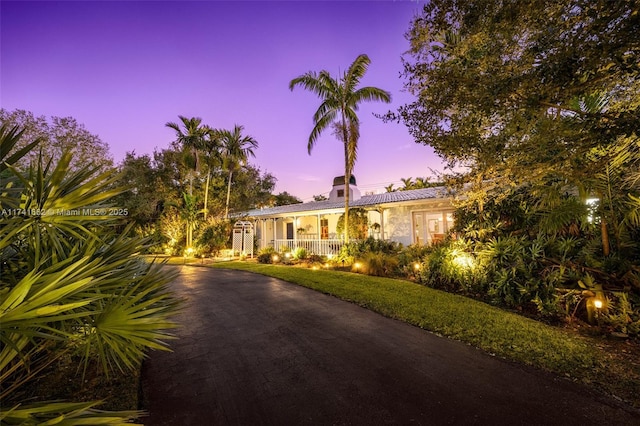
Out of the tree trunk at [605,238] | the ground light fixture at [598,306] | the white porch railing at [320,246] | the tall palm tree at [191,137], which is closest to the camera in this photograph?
the ground light fixture at [598,306]

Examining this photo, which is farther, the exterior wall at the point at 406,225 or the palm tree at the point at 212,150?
the palm tree at the point at 212,150

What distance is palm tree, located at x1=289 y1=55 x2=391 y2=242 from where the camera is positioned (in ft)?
39.4

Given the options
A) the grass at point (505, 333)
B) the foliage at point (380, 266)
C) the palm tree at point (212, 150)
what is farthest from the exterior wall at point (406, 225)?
the palm tree at point (212, 150)

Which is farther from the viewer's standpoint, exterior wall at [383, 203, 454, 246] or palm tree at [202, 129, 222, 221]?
palm tree at [202, 129, 222, 221]

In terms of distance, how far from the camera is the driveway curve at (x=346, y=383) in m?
2.68

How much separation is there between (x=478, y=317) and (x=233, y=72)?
48.7 feet

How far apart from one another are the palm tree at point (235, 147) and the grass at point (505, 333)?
15.7 meters

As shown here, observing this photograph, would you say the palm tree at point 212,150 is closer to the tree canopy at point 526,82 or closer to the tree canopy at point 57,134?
the tree canopy at point 57,134

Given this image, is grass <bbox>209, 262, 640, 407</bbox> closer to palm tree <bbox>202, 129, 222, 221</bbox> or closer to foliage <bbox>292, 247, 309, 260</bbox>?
foliage <bbox>292, 247, 309, 260</bbox>

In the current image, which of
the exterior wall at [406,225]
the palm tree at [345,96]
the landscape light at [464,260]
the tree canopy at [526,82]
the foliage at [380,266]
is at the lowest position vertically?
the foliage at [380,266]

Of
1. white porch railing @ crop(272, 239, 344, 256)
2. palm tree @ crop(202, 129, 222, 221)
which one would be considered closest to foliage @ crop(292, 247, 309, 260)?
white porch railing @ crop(272, 239, 344, 256)

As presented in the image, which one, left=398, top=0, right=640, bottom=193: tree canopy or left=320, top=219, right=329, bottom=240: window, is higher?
left=398, top=0, right=640, bottom=193: tree canopy

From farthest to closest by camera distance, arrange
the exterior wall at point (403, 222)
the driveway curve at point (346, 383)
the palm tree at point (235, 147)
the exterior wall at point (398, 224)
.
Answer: the palm tree at point (235, 147), the exterior wall at point (398, 224), the exterior wall at point (403, 222), the driveway curve at point (346, 383)

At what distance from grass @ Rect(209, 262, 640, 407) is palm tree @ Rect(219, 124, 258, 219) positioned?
15.7 meters
